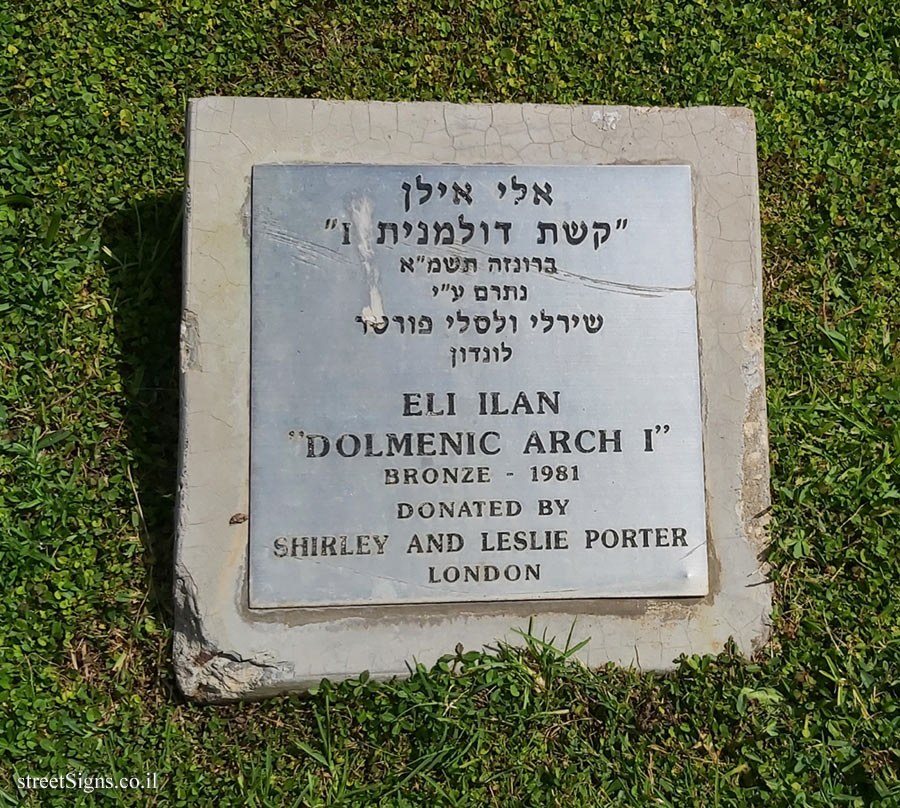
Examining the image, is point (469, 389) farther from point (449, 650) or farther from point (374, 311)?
point (449, 650)

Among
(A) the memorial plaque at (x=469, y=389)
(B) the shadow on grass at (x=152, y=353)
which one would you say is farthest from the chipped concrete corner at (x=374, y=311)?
(B) the shadow on grass at (x=152, y=353)

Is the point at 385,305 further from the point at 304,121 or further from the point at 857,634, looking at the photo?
the point at 857,634

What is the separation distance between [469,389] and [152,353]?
108cm

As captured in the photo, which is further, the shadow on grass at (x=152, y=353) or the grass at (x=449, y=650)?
the shadow on grass at (x=152, y=353)

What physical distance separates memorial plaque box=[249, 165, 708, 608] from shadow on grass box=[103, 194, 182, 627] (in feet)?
1.57

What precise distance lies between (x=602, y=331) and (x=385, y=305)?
575mm

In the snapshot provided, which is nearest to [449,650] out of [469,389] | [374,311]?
[469,389]

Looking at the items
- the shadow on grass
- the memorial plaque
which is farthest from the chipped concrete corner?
the shadow on grass

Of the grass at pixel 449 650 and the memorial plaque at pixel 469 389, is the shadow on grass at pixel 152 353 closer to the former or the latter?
the grass at pixel 449 650

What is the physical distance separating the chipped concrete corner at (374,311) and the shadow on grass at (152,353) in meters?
0.34

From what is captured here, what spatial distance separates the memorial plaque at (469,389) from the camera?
2254 mm

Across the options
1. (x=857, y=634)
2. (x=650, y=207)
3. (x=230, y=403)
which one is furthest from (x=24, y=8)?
A: (x=857, y=634)

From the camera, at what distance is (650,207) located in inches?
94.4

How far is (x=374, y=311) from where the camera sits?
2.30 metres
